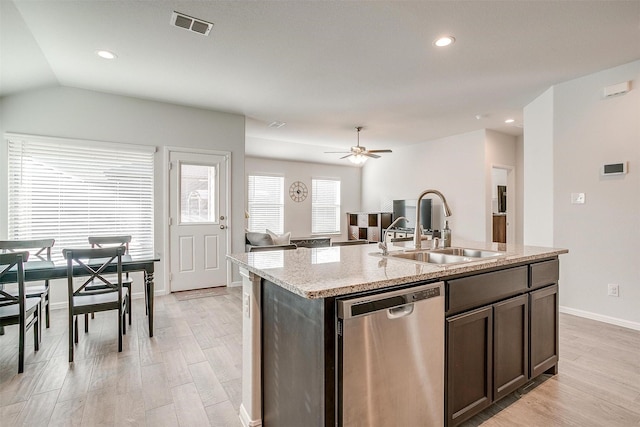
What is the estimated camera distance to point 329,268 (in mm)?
1579

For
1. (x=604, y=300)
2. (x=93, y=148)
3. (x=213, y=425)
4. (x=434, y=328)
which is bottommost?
(x=213, y=425)

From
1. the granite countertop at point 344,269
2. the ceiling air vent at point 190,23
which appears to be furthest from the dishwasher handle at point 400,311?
the ceiling air vent at point 190,23

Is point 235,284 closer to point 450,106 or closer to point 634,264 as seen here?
point 450,106

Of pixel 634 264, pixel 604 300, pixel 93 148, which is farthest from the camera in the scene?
pixel 93 148

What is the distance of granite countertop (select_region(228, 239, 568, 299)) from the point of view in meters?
1.23

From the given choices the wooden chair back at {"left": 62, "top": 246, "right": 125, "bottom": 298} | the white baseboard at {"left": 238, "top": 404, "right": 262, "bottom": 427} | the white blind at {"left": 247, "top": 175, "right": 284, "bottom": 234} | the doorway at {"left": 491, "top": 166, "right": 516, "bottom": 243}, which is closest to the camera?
the white baseboard at {"left": 238, "top": 404, "right": 262, "bottom": 427}

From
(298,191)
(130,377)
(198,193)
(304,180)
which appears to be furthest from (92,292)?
(304,180)

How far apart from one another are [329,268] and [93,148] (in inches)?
157

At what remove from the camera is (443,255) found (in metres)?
2.17

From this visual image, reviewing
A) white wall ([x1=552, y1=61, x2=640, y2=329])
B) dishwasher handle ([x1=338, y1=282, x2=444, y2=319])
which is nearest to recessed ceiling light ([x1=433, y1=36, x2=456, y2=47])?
white wall ([x1=552, y1=61, x2=640, y2=329])

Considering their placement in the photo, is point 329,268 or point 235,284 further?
point 235,284

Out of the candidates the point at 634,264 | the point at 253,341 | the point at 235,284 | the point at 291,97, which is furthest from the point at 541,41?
the point at 235,284

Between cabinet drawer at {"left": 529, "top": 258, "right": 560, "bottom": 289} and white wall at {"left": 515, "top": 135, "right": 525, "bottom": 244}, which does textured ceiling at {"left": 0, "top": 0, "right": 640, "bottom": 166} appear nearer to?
cabinet drawer at {"left": 529, "top": 258, "right": 560, "bottom": 289}

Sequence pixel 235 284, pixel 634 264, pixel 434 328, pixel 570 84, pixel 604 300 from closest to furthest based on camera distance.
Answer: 1. pixel 434 328
2. pixel 634 264
3. pixel 604 300
4. pixel 570 84
5. pixel 235 284
